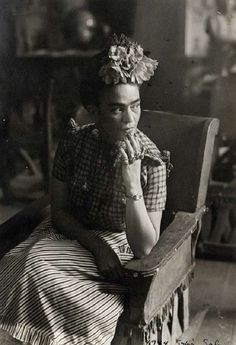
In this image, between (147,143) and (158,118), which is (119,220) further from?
Result: (158,118)

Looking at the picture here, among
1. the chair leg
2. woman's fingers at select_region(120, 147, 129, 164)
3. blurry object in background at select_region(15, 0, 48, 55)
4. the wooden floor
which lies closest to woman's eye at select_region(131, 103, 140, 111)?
woman's fingers at select_region(120, 147, 129, 164)

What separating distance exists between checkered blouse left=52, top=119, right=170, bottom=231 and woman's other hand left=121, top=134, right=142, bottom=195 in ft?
0.26

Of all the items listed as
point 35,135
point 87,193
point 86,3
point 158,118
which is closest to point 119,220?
point 87,193

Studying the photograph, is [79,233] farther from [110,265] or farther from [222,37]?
[222,37]

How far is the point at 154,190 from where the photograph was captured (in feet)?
4.49

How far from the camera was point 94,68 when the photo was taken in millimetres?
1305

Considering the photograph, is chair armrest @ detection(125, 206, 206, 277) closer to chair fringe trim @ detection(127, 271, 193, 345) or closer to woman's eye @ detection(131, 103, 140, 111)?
chair fringe trim @ detection(127, 271, 193, 345)

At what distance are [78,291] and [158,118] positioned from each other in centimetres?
55

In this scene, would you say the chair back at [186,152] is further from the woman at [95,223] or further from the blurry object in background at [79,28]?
the blurry object in background at [79,28]

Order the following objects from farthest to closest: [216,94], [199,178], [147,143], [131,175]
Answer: [216,94]
[199,178]
[147,143]
[131,175]

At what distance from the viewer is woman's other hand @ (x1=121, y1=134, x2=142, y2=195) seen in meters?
1.26

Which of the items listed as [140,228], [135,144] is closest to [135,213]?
[140,228]

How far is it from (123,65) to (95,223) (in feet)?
1.37

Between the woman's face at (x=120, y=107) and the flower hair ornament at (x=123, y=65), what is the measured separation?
0.07ft
